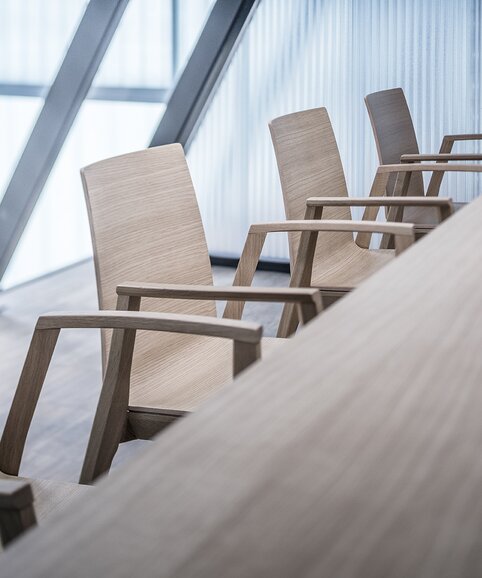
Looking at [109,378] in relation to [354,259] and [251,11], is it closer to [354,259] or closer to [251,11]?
[354,259]

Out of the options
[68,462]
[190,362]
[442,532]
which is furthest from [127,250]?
[442,532]

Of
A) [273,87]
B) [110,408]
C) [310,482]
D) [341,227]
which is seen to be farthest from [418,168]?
[310,482]

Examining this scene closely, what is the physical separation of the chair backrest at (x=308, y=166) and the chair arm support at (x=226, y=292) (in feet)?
2.24

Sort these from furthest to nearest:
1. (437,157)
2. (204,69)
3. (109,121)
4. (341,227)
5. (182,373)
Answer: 1. (204,69)
2. (109,121)
3. (437,157)
4. (341,227)
5. (182,373)

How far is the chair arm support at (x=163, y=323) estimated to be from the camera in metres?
1.09

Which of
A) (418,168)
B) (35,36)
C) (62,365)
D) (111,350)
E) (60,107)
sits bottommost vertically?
(62,365)

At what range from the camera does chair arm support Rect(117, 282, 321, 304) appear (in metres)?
1.21

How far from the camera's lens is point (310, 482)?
499mm

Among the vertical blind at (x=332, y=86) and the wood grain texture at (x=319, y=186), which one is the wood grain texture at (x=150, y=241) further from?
the vertical blind at (x=332, y=86)

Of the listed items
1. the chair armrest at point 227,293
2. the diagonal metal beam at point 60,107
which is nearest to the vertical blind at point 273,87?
the diagonal metal beam at point 60,107

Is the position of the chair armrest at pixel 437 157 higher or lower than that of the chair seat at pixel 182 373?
higher

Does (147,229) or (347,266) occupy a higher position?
(147,229)

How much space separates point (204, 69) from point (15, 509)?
3245 millimetres

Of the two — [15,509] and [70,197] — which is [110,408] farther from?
[70,197]
